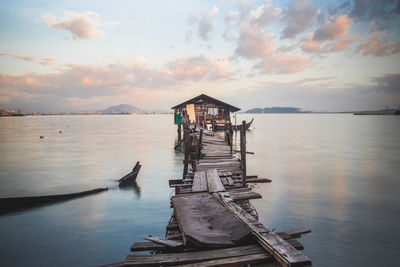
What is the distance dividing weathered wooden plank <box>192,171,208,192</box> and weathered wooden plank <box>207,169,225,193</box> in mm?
146

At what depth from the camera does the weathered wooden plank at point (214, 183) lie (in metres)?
7.38

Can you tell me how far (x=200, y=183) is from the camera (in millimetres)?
8273

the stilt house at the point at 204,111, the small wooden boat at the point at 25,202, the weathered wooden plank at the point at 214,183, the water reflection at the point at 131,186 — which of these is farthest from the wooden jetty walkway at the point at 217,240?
the stilt house at the point at 204,111

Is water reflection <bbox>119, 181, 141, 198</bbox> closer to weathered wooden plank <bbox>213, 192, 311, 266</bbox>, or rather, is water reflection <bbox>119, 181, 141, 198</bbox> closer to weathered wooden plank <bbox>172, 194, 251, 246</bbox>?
weathered wooden plank <bbox>172, 194, 251, 246</bbox>

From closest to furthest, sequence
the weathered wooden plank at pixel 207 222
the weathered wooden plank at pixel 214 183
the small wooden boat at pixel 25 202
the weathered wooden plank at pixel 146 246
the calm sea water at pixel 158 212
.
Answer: the weathered wooden plank at pixel 207 222 → the weathered wooden plank at pixel 146 246 → the weathered wooden plank at pixel 214 183 → the calm sea water at pixel 158 212 → the small wooden boat at pixel 25 202

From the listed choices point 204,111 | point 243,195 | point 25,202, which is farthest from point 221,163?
point 204,111

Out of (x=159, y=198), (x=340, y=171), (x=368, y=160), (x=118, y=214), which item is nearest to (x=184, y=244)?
(x=118, y=214)

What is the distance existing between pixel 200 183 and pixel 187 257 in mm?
4226

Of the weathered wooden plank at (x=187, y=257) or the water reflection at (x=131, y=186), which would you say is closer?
the weathered wooden plank at (x=187, y=257)

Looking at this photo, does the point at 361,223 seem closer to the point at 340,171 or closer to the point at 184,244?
the point at 184,244

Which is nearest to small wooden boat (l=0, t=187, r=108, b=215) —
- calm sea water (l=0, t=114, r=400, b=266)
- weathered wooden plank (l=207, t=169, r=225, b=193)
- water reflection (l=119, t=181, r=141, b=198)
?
calm sea water (l=0, t=114, r=400, b=266)

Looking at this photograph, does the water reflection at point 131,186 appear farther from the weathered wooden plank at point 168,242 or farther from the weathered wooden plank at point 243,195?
the weathered wooden plank at point 168,242

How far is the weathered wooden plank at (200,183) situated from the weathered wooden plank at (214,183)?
5.7 inches

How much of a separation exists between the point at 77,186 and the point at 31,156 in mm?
16267
